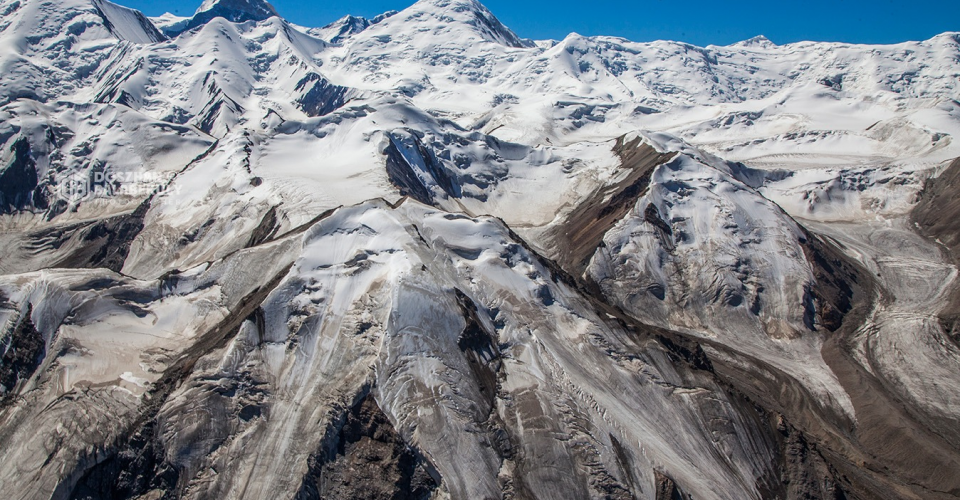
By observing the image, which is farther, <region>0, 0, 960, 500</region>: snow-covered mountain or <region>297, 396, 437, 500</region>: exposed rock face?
<region>0, 0, 960, 500</region>: snow-covered mountain

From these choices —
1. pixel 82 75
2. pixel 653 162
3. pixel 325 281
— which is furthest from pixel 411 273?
pixel 82 75

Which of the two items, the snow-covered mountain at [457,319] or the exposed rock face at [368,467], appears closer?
the exposed rock face at [368,467]

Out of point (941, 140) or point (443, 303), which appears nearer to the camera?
point (443, 303)

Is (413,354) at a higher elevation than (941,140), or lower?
lower

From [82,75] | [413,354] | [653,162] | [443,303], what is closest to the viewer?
[413,354]

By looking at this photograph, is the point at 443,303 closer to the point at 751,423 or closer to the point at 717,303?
the point at 751,423

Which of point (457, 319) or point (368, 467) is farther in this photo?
point (457, 319)

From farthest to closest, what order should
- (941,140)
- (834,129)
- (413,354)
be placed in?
1. (834,129)
2. (941,140)
3. (413,354)

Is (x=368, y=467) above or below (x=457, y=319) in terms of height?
below
